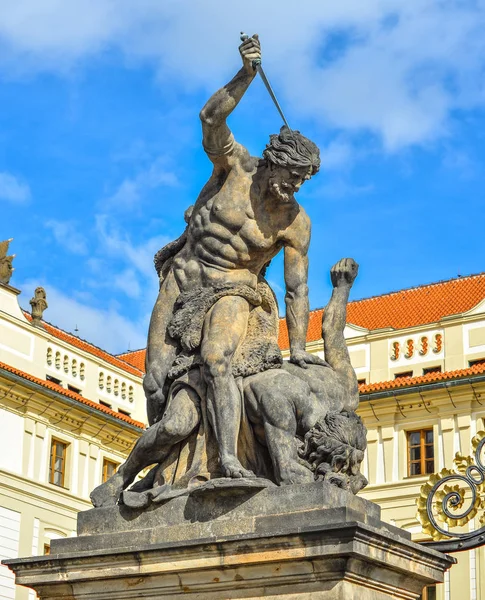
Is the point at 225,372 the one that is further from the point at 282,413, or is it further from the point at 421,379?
the point at 421,379

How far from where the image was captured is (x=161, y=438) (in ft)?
26.6

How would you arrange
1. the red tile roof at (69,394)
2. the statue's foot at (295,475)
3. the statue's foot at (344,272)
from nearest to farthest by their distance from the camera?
the statue's foot at (295,475) → the statue's foot at (344,272) → the red tile roof at (69,394)

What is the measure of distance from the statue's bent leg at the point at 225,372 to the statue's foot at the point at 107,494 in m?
0.77

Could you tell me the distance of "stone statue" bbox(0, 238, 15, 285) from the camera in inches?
1523

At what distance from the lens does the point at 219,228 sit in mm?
8508

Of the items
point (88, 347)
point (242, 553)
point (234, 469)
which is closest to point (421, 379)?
point (88, 347)

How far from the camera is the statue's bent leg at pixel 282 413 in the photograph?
7.68m

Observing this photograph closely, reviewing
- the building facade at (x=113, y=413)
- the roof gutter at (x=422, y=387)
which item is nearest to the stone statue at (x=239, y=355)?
the building facade at (x=113, y=413)

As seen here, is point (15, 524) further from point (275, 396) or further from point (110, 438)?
point (275, 396)

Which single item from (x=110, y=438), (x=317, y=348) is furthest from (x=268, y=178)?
(x=110, y=438)

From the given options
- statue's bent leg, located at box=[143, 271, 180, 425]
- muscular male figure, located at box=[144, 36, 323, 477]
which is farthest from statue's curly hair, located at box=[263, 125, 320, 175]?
statue's bent leg, located at box=[143, 271, 180, 425]

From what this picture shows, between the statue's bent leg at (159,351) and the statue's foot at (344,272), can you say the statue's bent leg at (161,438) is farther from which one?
the statue's foot at (344,272)

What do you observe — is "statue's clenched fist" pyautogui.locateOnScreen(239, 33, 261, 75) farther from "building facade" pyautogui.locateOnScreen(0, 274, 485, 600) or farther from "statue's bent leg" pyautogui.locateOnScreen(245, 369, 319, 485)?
"building facade" pyautogui.locateOnScreen(0, 274, 485, 600)

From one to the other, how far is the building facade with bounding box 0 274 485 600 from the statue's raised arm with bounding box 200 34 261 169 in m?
26.6
